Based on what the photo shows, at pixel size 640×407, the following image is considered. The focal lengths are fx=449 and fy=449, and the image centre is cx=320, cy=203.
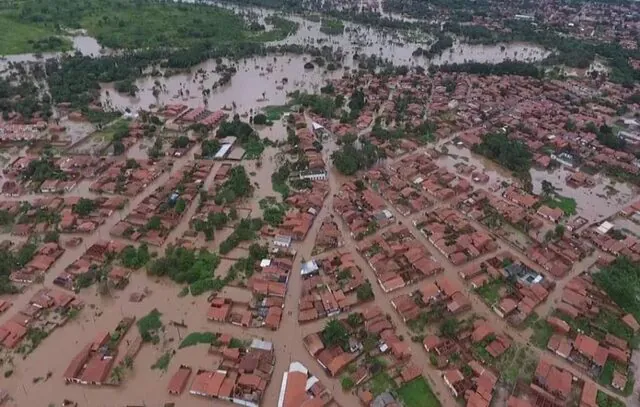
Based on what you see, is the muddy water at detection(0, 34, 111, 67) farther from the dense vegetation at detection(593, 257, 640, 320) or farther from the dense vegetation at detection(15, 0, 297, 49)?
the dense vegetation at detection(593, 257, 640, 320)

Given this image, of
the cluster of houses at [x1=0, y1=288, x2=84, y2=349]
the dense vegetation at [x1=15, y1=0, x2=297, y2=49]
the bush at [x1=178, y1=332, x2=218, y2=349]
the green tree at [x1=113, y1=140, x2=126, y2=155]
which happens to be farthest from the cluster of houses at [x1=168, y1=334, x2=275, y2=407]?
the dense vegetation at [x1=15, y1=0, x2=297, y2=49]

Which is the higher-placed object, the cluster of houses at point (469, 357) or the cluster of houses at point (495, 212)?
the cluster of houses at point (495, 212)

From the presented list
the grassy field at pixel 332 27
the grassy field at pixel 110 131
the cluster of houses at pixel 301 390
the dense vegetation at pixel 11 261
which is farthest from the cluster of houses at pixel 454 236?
the grassy field at pixel 332 27

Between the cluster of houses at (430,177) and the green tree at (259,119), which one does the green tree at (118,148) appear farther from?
the cluster of houses at (430,177)

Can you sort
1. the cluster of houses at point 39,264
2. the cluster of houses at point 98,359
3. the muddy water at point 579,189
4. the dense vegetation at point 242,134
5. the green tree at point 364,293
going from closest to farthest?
1. the cluster of houses at point 98,359
2. the green tree at point 364,293
3. the cluster of houses at point 39,264
4. the muddy water at point 579,189
5. the dense vegetation at point 242,134

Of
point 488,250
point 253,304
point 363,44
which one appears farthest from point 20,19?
point 488,250

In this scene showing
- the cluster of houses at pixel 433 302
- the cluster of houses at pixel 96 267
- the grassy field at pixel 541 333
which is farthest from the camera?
the cluster of houses at pixel 96 267

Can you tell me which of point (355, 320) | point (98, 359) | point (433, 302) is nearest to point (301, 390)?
point (355, 320)
